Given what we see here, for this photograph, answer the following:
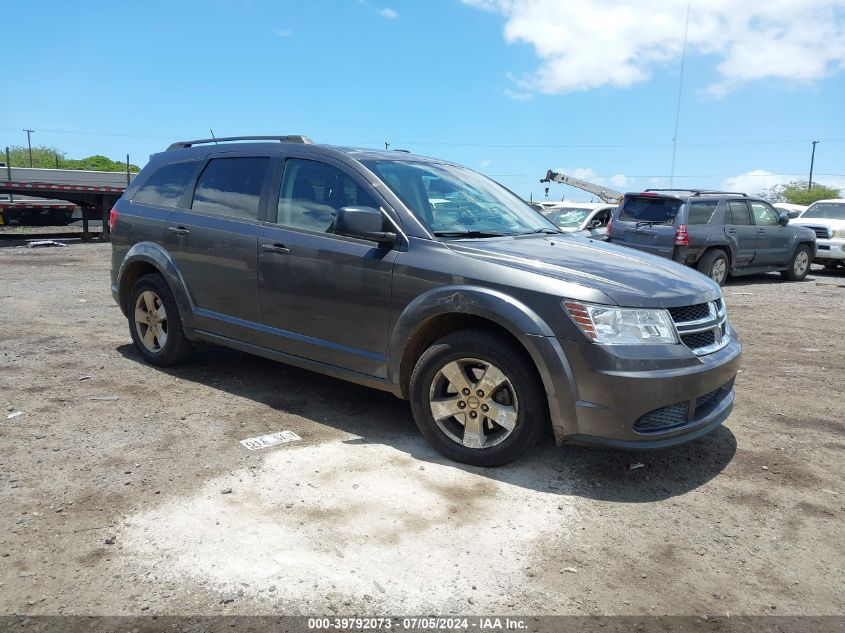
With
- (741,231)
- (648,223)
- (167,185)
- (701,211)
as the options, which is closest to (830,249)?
(741,231)

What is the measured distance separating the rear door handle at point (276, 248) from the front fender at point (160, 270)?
3.30ft

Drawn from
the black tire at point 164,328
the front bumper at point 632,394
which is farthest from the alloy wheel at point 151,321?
the front bumper at point 632,394

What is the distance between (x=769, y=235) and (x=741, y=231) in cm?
105

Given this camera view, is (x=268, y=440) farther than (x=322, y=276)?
No

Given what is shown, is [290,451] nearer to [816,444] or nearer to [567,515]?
[567,515]

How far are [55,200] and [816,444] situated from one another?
21.0 meters

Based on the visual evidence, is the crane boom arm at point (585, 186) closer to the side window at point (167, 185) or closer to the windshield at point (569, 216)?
the windshield at point (569, 216)

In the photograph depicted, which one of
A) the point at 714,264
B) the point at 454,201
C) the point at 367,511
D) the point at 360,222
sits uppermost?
the point at 454,201

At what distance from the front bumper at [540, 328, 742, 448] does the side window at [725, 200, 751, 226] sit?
9.96m

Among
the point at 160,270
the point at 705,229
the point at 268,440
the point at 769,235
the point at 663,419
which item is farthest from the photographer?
the point at 769,235

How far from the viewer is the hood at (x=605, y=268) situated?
3.67 m

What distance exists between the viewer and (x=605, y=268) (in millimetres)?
3938

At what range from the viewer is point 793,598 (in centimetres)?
284

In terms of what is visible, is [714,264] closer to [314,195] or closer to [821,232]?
[821,232]
